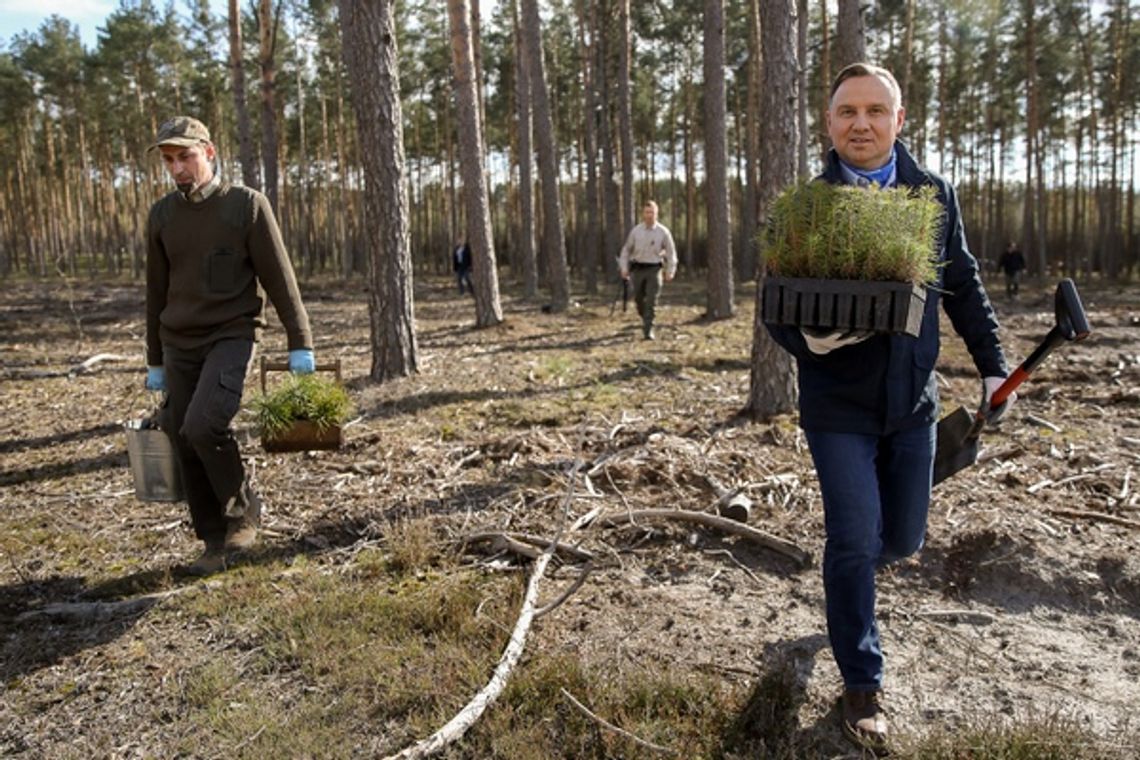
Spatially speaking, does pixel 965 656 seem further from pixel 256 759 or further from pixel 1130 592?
pixel 256 759

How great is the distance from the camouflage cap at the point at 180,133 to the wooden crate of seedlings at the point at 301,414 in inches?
Result: 82.3

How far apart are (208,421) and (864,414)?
296 cm

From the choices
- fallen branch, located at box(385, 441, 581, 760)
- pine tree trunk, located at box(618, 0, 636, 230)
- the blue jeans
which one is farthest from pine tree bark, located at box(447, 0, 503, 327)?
the blue jeans

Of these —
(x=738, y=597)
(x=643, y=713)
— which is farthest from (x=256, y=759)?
(x=738, y=597)

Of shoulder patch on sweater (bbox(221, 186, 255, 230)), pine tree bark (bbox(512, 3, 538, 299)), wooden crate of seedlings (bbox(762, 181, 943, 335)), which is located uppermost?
pine tree bark (bbox(512, 3, 538, 299))

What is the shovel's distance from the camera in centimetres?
282

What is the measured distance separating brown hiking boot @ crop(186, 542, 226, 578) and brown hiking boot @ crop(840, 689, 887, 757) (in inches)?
122

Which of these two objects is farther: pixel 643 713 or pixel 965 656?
pixel 965 656

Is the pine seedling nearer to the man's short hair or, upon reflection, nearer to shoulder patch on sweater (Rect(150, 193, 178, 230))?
the man's short hair

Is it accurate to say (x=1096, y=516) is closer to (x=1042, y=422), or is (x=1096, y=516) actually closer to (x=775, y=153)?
(x=1042, y=422)

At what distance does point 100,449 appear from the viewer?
6.83 m

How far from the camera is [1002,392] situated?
9.50 feet

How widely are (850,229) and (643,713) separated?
1.74 m

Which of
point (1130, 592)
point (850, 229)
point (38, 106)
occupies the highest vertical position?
point (38, 106)
